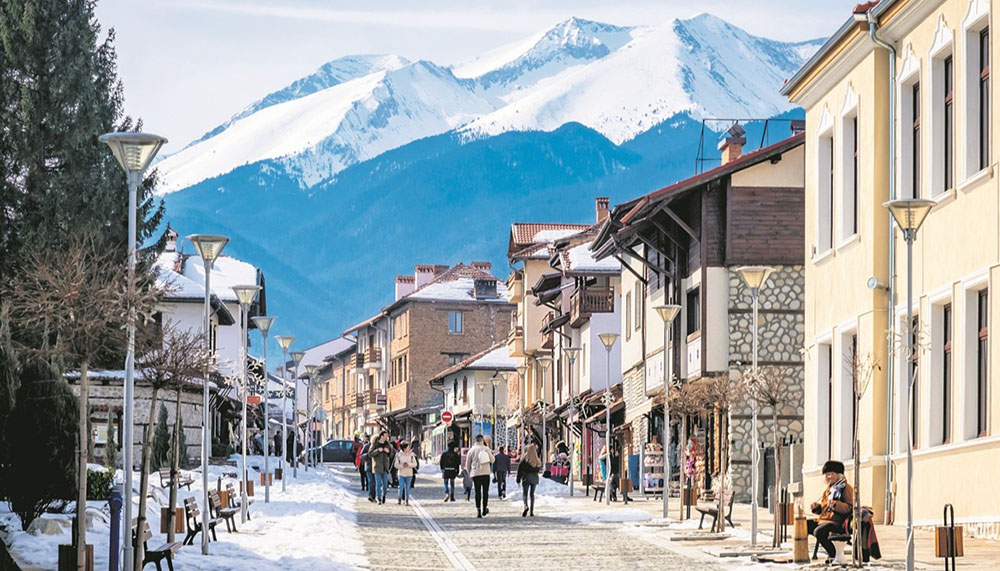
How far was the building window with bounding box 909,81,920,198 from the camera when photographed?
2683 cm

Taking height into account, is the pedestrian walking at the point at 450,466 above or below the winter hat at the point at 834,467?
below

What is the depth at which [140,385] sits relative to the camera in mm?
55000

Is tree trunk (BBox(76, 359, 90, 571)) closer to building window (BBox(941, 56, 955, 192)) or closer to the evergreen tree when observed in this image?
building window (BBox(941, 56, 955, 192))

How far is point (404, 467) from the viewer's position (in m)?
40.7

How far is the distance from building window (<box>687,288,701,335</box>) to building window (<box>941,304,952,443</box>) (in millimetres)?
15623

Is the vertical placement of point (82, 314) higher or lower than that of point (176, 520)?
higher

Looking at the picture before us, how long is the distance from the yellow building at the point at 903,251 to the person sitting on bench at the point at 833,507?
2.31 ft

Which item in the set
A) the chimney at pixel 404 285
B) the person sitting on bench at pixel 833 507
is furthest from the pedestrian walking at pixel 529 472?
the chimney at pixel 404 285

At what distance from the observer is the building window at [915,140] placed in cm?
2683

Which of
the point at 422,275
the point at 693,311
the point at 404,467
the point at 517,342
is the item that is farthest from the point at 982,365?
the point at 422,275

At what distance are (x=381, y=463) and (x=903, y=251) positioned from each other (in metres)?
17.1

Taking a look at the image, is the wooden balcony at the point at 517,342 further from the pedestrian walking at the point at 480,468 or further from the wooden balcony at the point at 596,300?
the pedestrian walking at the point at 480,468

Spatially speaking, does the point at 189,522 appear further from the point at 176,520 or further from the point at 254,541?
the point at 254,541

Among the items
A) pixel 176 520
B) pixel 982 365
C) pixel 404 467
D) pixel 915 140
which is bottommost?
pixel 404 467
